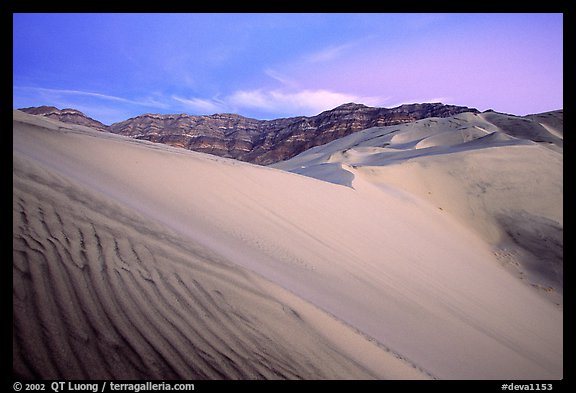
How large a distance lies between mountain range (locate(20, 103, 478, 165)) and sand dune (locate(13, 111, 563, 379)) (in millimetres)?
40256

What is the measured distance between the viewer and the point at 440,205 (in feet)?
30.4

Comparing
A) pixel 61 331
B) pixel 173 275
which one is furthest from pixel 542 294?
pixel 61 331

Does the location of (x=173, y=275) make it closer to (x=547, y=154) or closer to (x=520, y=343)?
(x=520, y=343)

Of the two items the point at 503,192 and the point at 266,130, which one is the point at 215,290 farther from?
the point at 266,130

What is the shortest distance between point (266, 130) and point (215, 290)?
6111 centimetres

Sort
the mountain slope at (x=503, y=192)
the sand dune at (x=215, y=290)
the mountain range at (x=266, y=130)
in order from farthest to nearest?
1. the mountain range at (x=266, y=130)
2. the mountain slope at (x=503, y=192)
3. the sand dune at (x=215, y=290)

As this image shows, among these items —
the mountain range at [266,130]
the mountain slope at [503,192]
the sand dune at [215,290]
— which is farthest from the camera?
the mountain range at [266,130]

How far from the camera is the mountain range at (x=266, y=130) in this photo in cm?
4709

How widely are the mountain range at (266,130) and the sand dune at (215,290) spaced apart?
40.3 m

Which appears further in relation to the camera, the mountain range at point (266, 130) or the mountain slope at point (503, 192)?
the mountain range at point (266, 130)

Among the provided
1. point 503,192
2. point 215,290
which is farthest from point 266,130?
point 215,290

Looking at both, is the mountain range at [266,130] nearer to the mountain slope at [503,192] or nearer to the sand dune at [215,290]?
the mountain slope at [503,192]

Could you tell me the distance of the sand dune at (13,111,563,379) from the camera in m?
1.48

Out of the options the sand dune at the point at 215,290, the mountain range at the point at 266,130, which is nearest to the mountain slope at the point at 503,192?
the sand dune at the point at 215,290
